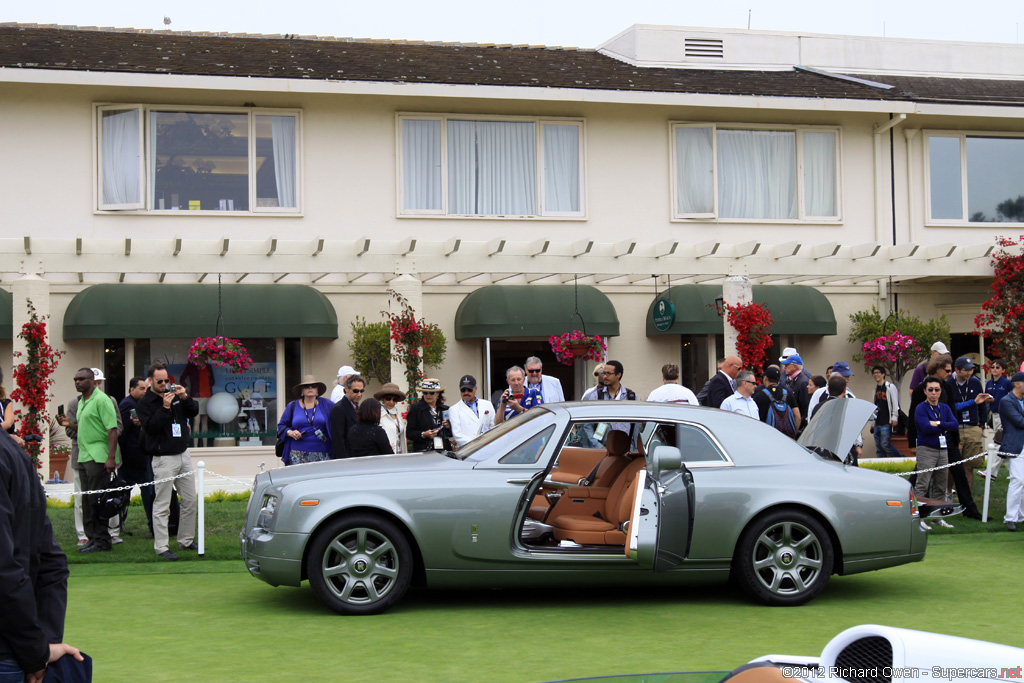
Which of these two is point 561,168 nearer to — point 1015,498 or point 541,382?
point 541,382

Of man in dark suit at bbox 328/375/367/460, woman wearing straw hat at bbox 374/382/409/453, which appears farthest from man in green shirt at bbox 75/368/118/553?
woman wearing straw hat at bbox 374/382/409/453

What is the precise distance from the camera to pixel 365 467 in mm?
8086

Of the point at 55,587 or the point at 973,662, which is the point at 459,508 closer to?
the point at 55,587

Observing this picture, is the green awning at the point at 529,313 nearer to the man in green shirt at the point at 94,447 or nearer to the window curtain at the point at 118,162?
the window curtain at the point at 118,162

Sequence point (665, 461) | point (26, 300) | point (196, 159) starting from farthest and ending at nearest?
point (196, 159) → point (26, 300) → point (665, 461)

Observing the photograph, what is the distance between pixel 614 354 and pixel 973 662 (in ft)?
55.0

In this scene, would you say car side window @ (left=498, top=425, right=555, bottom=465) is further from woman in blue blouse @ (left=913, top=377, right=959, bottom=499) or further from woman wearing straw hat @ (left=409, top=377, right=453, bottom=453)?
woman in blue blouse @ (left=913, top=377, right=959, bottom=499)

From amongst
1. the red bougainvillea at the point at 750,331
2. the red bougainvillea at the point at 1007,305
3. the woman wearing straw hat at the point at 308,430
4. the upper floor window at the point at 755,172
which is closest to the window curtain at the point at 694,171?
the upper floor window at the point at 755,172

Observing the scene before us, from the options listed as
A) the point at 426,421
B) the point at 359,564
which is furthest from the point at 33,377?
the point at 359,564

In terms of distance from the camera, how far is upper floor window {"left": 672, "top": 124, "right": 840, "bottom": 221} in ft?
64.7

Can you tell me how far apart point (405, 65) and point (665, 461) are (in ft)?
43.8

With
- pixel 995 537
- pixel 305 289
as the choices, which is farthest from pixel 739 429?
pixel 305 289

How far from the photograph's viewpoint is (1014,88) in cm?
2188

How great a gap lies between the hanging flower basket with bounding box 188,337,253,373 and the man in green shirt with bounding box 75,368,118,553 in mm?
5151
